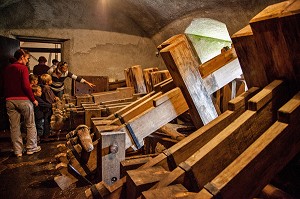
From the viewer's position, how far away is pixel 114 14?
9.17m

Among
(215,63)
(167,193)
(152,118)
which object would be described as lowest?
(167,193)

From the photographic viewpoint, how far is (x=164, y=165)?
4.32 ft

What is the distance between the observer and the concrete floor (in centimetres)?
336

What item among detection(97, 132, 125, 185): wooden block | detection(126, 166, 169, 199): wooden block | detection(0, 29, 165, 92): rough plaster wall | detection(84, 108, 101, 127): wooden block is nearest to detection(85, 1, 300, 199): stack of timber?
detection(126, 166, 169, 199): wooden block

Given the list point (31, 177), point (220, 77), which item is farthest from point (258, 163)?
point (31, 177)

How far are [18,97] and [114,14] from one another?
5.65 m

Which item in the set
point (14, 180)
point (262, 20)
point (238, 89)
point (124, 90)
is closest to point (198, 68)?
point (262, 20)

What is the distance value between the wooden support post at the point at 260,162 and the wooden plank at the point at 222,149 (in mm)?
148

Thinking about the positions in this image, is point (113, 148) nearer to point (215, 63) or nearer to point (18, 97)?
point (215, 63)

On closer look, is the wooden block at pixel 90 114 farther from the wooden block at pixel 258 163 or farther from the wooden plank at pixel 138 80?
the wooden plank at pixel 138 80

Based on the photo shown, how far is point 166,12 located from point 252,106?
6.24m

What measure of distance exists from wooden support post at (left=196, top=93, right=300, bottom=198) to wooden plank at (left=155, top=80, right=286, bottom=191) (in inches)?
5.8

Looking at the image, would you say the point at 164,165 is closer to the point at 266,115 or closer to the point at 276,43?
the point at 266,115

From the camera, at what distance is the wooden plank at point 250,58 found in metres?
1.30
